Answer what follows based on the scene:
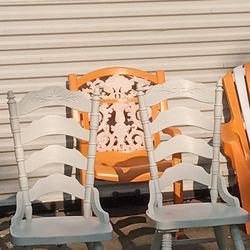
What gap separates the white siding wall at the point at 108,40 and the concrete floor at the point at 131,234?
63 cm

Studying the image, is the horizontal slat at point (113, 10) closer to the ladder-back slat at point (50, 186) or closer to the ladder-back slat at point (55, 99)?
the ladder-back slat at point (55, 99)

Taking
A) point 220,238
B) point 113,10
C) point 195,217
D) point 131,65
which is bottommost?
point 220,238

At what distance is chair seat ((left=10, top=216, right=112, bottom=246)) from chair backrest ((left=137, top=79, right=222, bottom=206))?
48 cm

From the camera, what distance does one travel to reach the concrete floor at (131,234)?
4.24 meters

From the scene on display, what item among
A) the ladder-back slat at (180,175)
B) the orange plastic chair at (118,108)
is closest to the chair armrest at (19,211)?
the ladder-back slat at (180,175)

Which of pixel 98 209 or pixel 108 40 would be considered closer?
pixel 98 209

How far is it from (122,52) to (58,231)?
2.14 meters

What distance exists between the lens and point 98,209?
329cm

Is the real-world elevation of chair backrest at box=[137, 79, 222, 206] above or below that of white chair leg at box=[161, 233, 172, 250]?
above

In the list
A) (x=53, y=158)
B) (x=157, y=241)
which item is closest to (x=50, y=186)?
(x=53, y=158)

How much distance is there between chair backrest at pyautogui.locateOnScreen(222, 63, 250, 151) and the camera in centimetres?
469

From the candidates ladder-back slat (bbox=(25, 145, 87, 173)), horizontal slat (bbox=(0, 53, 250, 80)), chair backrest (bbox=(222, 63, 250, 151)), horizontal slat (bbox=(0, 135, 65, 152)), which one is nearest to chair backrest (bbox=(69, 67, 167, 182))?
horizontal slat (bbox=(0, 53, 250, 80))

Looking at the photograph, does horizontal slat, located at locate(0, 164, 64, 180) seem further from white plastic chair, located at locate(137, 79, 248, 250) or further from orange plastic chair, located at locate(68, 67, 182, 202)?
white plastic chair, located at locate(137, 79, 248, 250)

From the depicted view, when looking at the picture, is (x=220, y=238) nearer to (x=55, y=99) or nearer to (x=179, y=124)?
(x=179, y=124)
